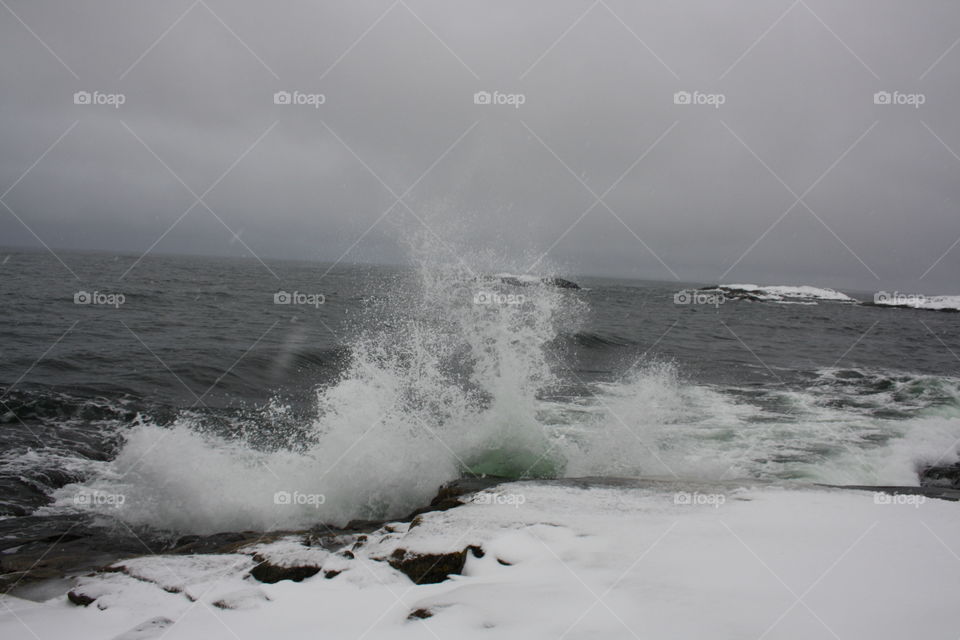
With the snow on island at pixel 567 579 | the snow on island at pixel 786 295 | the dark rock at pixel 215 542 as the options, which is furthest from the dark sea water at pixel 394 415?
the snow on island at pixel 786 295

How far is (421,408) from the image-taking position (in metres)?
9.39

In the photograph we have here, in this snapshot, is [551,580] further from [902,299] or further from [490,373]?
[902,299]

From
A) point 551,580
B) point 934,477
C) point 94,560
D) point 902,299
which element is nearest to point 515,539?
point 551,580

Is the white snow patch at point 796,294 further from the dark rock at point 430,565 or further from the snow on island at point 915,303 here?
the dark rock at point 430,565

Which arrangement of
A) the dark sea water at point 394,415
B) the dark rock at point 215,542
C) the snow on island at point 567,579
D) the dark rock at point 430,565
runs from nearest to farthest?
the snow on island at point 567,579 → the dark rock at point 430,565 → the dark rock at point 215,542 → the dark sea water at point 394,415

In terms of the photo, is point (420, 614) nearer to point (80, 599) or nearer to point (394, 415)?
point (80, 599)

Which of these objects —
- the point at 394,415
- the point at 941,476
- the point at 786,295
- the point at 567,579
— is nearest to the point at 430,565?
the point at 567,579

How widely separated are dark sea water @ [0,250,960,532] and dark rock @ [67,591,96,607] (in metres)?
2.37

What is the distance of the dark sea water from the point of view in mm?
7668

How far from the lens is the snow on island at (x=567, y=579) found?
341 centimetres

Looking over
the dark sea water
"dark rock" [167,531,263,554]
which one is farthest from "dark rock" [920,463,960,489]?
"dark rock" [167,531,263,554]

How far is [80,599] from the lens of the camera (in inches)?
176

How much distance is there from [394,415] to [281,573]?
4.14 meters

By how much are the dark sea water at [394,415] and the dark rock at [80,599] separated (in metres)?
2.37
